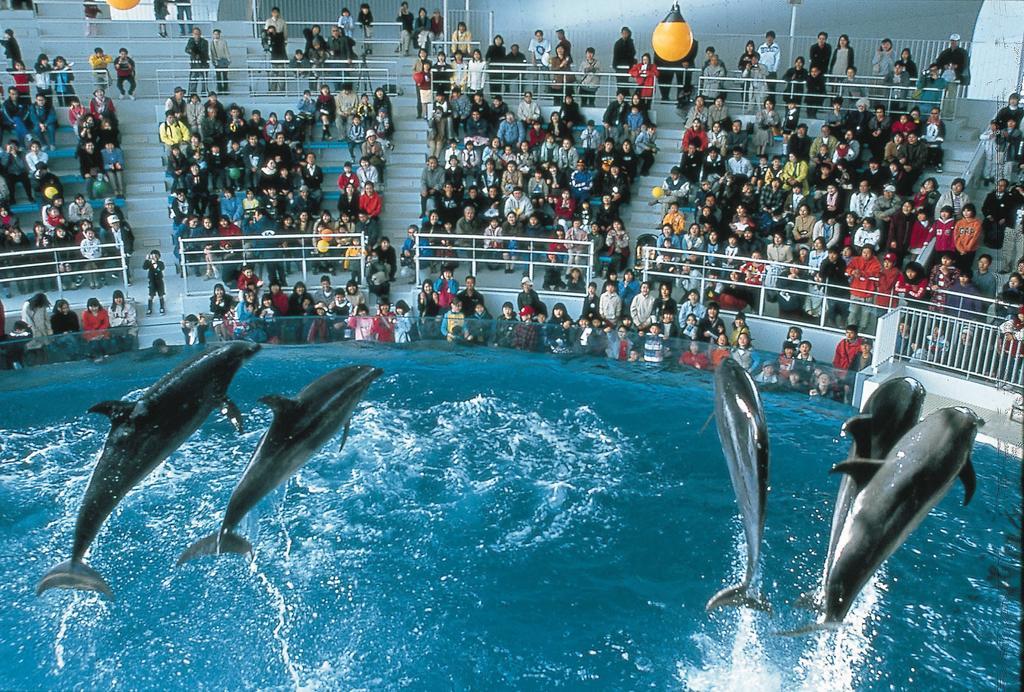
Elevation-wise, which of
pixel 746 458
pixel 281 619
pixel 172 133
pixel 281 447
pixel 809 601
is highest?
pixel 172 133

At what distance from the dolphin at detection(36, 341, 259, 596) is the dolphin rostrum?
541cm

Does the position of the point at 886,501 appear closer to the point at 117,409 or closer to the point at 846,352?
the point at 117,409

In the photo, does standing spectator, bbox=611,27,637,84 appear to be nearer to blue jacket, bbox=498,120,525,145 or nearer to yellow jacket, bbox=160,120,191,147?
blue jacket, bbox=498,120,525,145

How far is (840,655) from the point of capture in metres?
11.1

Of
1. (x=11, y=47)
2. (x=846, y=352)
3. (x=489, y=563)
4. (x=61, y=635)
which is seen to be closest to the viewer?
(x=61, y=635)

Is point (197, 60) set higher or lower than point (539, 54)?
lower

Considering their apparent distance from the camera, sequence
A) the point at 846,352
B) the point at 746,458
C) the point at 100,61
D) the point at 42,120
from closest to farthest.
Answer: the point at 746,458 → the point at 846,352 → the point at 42,120 → the point at 100,61

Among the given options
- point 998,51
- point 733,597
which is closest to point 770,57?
point 998,51

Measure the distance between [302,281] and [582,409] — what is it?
7.04 meters

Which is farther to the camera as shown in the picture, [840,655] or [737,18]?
[737,18]

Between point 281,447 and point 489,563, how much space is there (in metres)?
3.09

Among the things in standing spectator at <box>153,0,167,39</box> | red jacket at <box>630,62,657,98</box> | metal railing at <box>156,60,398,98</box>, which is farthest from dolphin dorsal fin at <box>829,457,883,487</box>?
standing spectator at <box>153,0,167,39</box>

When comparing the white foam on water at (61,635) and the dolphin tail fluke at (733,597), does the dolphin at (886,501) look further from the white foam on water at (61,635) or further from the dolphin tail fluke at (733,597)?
the white foam on water at (61,635)

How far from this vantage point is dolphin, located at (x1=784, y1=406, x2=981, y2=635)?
924 cm
